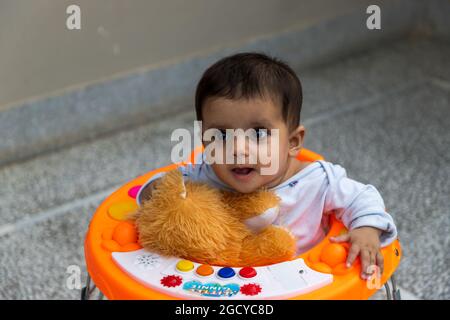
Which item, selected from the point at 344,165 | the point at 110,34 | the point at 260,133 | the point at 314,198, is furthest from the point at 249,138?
the point at 110,34

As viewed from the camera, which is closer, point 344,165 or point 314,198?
point 314,198

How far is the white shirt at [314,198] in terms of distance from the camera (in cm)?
80

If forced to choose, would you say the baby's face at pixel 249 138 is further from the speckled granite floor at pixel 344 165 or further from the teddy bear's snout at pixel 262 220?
the speckled granite floor at pixel 344 165

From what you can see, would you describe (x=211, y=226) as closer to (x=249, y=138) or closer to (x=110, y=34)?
(x=249, y=138)

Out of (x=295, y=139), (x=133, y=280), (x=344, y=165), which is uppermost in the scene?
(x=295, y=139)

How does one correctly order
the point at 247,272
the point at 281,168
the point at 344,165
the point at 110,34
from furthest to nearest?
the point at 110,34, the point at 344,165, the point at 281,168, the point at 247,272

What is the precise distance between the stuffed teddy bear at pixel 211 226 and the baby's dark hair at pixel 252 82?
4.1 inches

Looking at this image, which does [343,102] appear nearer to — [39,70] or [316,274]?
[39,70]

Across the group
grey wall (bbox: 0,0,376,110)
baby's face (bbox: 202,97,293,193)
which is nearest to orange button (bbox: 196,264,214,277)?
baby's face (bbox: 202,97,293,193)

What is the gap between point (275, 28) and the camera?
1.89 m

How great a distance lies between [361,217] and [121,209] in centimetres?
31

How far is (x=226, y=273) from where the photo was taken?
71 cm
